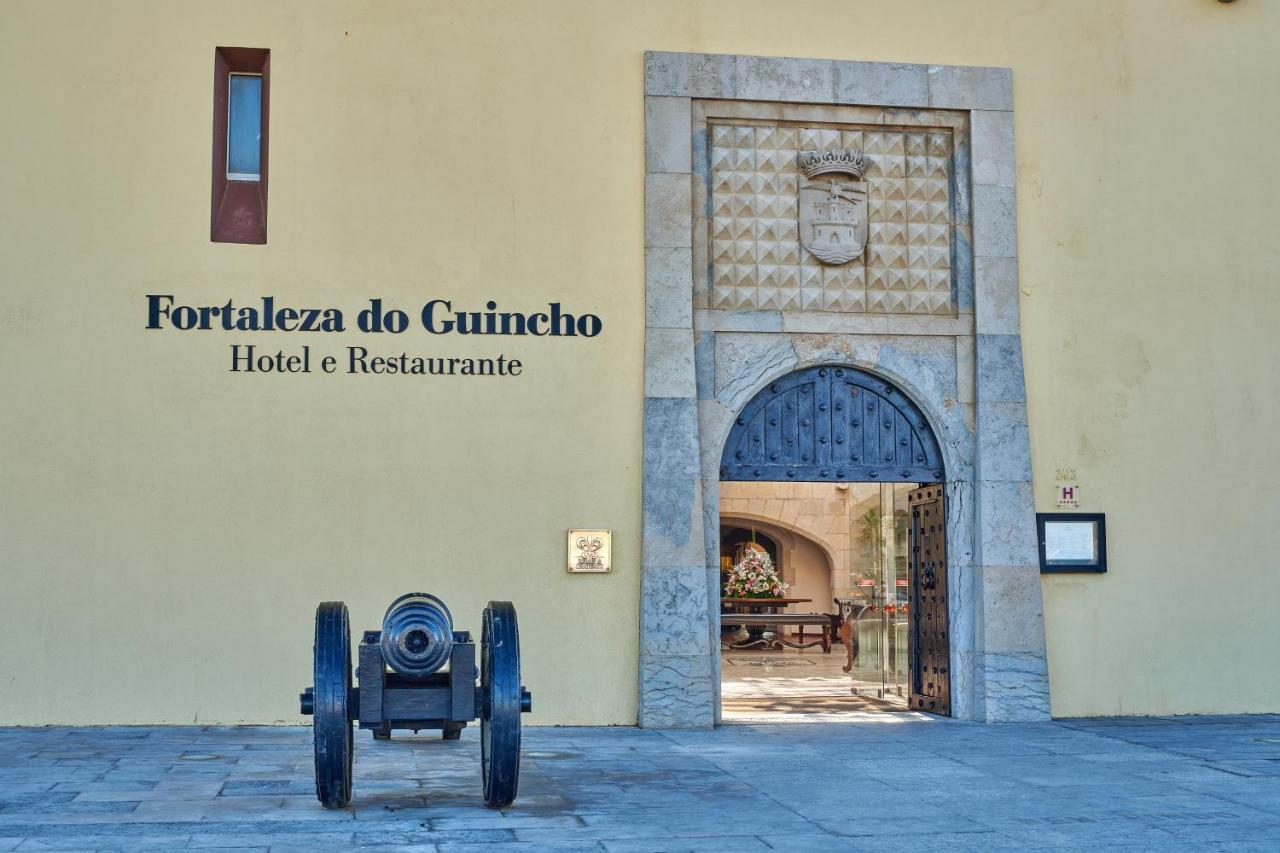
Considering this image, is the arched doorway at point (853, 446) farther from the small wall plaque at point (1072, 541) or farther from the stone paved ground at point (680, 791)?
the stone paved ground at point (680, 791)

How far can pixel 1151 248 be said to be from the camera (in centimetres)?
1270

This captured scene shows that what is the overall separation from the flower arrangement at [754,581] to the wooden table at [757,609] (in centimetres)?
15

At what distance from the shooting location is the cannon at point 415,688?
7.31 metres

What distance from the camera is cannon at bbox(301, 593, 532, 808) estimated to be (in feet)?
24.0

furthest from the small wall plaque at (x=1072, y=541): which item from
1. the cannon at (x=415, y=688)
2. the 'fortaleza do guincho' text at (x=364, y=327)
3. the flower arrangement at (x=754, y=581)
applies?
the flower arrangement at (x=754, y=581)

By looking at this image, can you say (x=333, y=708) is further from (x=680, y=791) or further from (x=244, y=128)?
(x=244, y=128)

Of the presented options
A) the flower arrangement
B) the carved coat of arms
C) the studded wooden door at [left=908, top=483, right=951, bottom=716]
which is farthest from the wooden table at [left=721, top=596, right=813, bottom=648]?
the carved coat of arms

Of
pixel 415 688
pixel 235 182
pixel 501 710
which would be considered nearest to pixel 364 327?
pixel 235 182

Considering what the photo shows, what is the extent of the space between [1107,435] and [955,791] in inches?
198

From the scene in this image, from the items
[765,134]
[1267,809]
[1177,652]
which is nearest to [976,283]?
[765,134]

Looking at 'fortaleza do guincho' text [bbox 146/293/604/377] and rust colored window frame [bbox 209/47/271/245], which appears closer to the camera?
'fortaleza do guincho' text [bbox 146/293/604/377]

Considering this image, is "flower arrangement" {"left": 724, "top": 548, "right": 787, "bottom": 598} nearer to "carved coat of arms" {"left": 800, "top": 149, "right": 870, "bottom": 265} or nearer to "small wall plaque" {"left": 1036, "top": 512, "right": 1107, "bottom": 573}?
"small wall plaque" {"left": 1036, "top": 512, "right": 1107, "bottom": 573}

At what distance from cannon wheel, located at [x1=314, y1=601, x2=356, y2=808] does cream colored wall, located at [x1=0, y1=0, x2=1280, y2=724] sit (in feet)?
12.9

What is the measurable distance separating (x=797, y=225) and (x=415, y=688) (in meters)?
6.17
